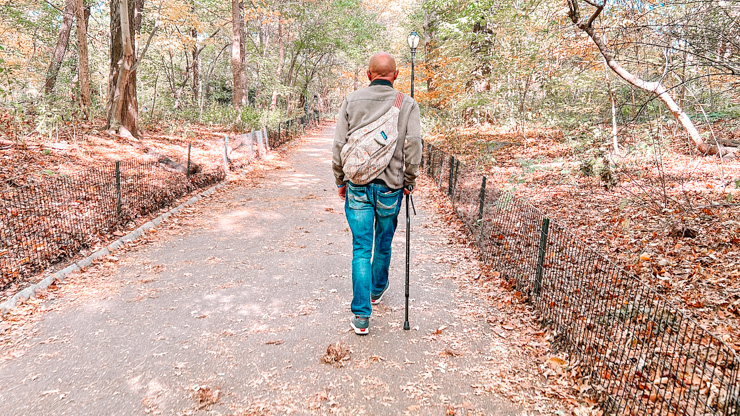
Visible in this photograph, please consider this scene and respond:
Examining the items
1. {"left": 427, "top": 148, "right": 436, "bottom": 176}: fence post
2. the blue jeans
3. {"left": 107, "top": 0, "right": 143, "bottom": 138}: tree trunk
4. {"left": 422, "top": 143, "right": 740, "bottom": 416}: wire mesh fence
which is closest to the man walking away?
the blue jeans

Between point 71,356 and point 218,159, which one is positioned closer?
point 71,356

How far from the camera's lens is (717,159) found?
8.89m

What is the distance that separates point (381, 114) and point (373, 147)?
0.91 feet

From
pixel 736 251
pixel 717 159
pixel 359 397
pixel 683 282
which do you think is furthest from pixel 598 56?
pixel 359 397

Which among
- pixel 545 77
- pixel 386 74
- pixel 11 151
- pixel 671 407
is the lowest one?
pixel 671 407

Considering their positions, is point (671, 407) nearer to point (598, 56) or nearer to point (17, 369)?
point (17, 369)

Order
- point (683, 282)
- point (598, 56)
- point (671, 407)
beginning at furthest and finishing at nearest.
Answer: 1. point (598, 56)
2. point (683, 282)
3. point (671, 407)

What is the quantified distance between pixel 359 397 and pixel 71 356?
2323mm

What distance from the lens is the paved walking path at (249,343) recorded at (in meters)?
2.89

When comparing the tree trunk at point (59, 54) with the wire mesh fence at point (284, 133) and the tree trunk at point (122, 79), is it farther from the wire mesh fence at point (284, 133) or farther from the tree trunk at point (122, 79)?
the wire mesh fence at point (284, 133)

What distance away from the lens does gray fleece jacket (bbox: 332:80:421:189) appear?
346 cm

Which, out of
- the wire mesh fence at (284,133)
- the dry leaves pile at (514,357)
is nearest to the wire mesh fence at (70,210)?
the dry leaves pile at (514,357)

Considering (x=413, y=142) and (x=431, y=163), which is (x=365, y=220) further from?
(x=431, y=163)

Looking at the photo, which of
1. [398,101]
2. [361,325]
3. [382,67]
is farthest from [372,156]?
[361,325]
